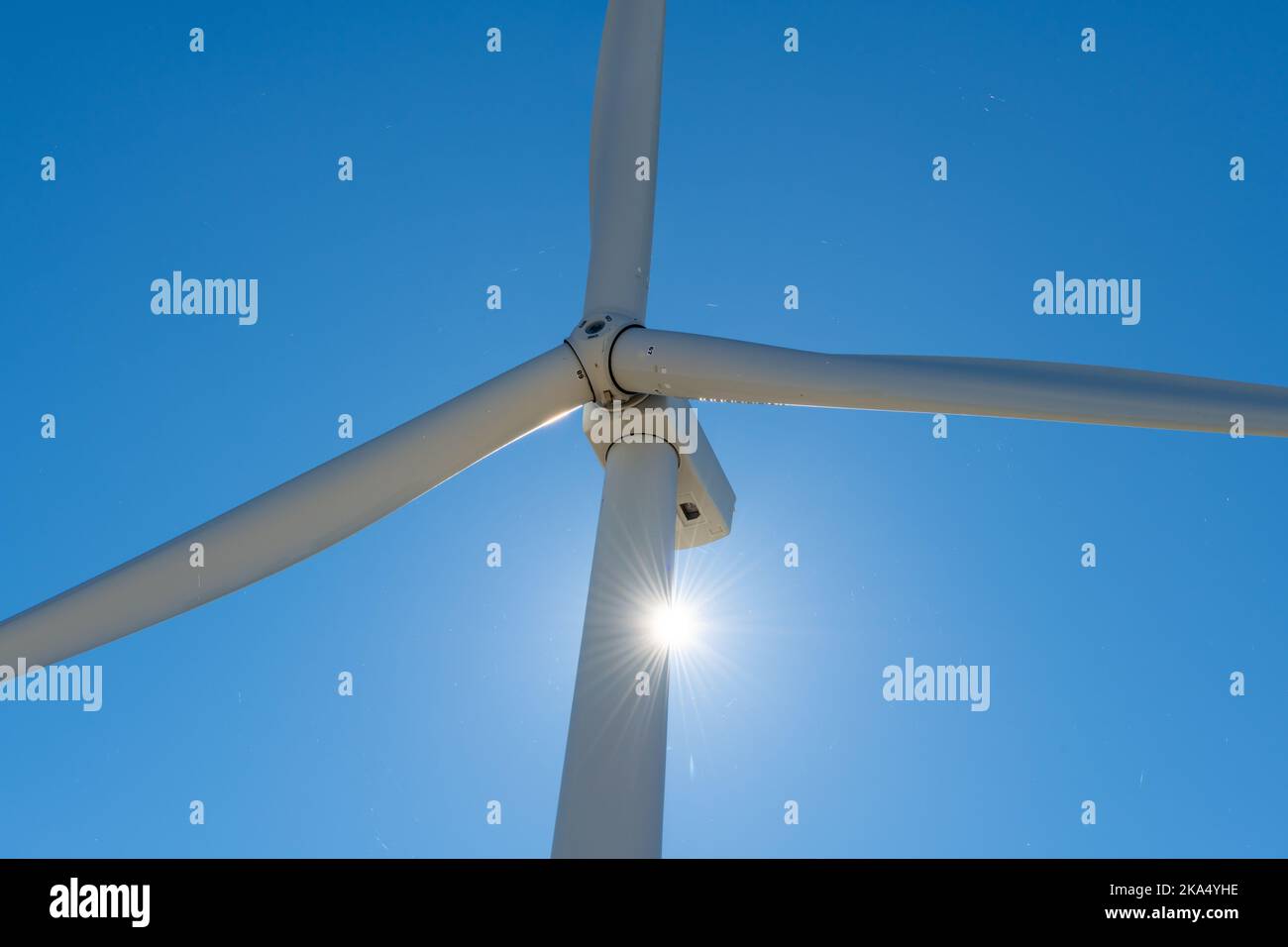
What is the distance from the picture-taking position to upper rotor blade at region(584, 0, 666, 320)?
12203mm

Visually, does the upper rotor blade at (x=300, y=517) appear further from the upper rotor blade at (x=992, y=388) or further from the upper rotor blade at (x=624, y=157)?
the upper rotor blade at (x=992, y=388)

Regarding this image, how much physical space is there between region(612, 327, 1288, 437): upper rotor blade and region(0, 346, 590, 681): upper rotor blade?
1.64m

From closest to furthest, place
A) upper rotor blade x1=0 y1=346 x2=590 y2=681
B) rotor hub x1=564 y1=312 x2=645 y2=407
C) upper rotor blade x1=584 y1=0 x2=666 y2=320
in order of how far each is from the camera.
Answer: upper rotor blade x1=0 y1=346 x2=590 y2=681
rotor hub x1=564 y1=312 x2=645 y2=407
upper rotor blade x1=584 y1=0 x2=666 y2=320

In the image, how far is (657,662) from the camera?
941 cm

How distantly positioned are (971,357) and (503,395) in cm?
390

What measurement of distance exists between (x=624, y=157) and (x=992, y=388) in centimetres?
472

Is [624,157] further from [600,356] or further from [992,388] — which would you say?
[992,388]

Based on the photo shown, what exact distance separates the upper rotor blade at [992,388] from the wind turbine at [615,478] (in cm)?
1

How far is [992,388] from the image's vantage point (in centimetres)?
1003

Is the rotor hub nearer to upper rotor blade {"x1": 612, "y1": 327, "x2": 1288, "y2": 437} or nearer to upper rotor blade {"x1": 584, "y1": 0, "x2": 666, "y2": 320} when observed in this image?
upper rotor blade {"x1": 584, "y1": 0, "x2": 666, "y2": 320}

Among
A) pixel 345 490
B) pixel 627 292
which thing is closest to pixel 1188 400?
pixel 627 292

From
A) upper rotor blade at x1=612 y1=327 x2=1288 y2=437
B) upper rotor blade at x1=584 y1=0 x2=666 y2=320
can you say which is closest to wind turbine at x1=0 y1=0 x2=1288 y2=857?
upper rotor blade at x1=612 y1=327 x2=1288 y2=437

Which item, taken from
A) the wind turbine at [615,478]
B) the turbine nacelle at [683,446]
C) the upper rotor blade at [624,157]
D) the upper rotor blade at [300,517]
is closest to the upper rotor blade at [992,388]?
the wind turbine at [615,478]

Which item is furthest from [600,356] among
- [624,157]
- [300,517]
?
[300,517]
